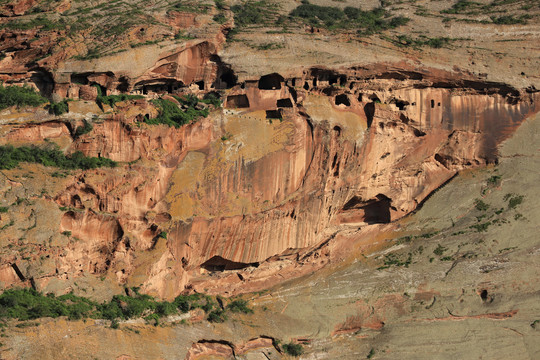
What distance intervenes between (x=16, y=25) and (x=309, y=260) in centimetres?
1555

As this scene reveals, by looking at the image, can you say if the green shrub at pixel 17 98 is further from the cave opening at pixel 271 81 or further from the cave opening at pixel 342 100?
the cave opening at pixel 342 100

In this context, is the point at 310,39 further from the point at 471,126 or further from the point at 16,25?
the point at 16,25

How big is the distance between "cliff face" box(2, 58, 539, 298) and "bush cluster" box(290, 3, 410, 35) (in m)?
3.17

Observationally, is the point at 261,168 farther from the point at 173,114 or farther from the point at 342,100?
the point at 342,100

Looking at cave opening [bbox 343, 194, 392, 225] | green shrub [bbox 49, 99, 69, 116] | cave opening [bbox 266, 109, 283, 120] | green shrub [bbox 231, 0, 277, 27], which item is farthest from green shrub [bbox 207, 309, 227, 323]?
green shrub [bbox 231, 0, 277, 27]

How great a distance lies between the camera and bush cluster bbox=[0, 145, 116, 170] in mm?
27984

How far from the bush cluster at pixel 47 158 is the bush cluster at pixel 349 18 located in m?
12.7

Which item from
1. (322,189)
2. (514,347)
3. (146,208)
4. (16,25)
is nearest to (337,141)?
(322,189)

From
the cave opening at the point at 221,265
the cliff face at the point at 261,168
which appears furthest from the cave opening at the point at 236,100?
the cave opening at the point at 221,265

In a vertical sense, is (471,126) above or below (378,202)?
above

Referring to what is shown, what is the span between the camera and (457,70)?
116ft

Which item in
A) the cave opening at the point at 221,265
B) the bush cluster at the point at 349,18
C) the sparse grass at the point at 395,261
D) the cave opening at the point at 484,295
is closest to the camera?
the cave opening at the point at 221,265

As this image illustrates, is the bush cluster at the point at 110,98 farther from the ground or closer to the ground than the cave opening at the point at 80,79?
closer to the ground

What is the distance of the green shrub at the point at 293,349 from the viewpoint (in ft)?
105
